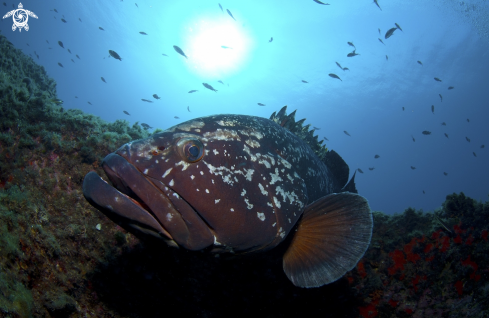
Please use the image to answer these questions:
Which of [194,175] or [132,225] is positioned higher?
[194,175]

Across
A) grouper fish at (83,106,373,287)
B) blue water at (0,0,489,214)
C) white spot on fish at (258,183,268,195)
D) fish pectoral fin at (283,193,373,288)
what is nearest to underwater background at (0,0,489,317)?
blue water at (0,0,489,214)

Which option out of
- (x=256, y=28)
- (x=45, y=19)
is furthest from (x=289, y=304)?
(x=45, y=19)

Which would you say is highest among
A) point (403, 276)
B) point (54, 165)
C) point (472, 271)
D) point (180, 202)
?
point (180, 202)

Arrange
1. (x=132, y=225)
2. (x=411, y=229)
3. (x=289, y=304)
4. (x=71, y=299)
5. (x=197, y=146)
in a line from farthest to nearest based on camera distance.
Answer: (x=411, y=229)
(x=289, y=304)
(x=71, y=299)
(x=197, y=146)
(x=132, y=225)

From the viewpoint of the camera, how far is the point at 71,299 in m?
2.91

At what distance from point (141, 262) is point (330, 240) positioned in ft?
8.51

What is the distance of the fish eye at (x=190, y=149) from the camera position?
2012 millimetres

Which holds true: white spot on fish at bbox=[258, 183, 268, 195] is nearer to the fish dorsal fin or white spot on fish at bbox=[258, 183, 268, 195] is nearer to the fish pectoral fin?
the fish pectoral fin

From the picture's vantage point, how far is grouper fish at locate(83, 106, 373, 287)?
5.66ft

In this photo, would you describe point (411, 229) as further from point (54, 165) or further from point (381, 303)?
point (54, 165)

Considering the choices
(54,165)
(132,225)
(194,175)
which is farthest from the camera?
(54,165)

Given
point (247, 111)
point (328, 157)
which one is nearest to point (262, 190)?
point (328, 157)

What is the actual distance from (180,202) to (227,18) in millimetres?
74103

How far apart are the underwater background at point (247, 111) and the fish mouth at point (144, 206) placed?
0.89 metres
